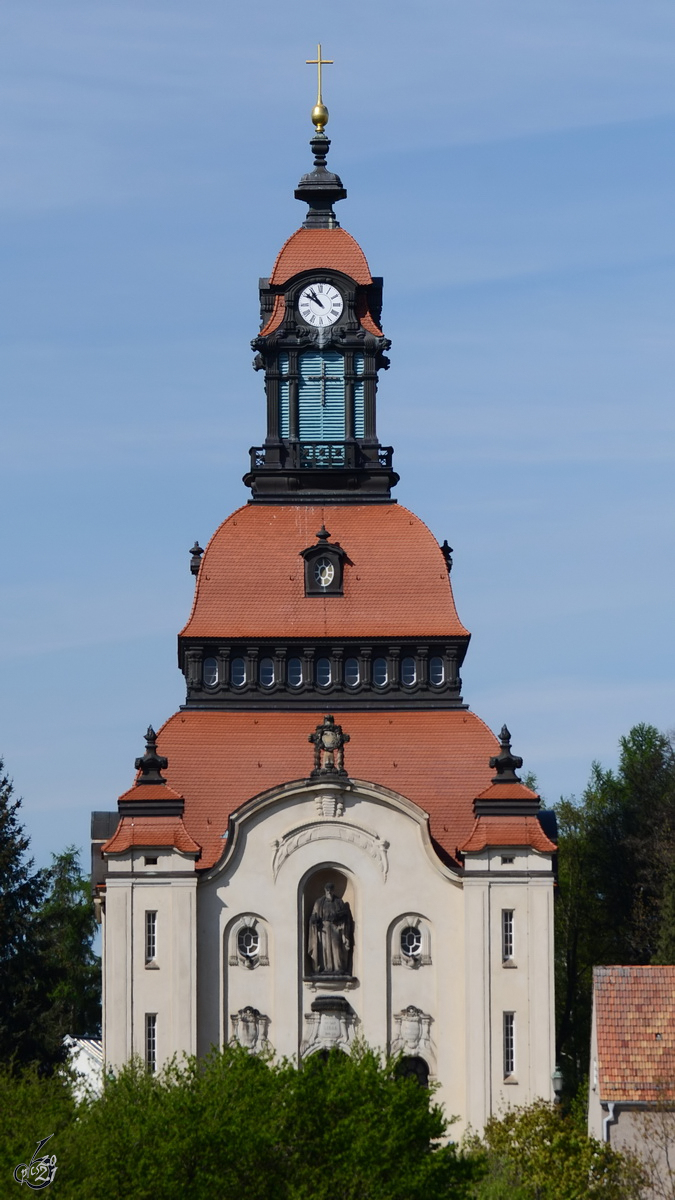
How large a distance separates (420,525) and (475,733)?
882cm

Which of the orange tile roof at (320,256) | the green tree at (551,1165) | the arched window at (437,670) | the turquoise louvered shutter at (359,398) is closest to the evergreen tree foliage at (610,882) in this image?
the arched window at (437,670)

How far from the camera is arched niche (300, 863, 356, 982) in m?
115

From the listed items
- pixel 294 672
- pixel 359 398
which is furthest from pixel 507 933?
pixel 359 398

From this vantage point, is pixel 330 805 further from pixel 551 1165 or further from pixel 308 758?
pixel 551 1165

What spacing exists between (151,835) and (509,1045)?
12419 millimetres

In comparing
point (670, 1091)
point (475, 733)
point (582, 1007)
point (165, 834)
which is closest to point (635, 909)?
point (582, 1007)

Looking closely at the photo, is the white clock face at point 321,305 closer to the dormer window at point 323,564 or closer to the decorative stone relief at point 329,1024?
the dormer window at point 323,564

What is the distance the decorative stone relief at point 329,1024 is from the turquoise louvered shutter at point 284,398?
23.0 metres

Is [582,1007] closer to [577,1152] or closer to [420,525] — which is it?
[420,525]

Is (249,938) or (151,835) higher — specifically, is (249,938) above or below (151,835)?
below

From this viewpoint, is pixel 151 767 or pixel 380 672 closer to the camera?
pixel 151 767

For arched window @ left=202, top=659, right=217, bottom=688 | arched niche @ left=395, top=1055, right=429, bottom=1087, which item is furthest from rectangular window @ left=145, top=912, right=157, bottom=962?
arched window @ left=202, top=659, right=217, bottom=688

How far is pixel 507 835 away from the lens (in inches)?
4515

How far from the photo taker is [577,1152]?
95.6 meters
